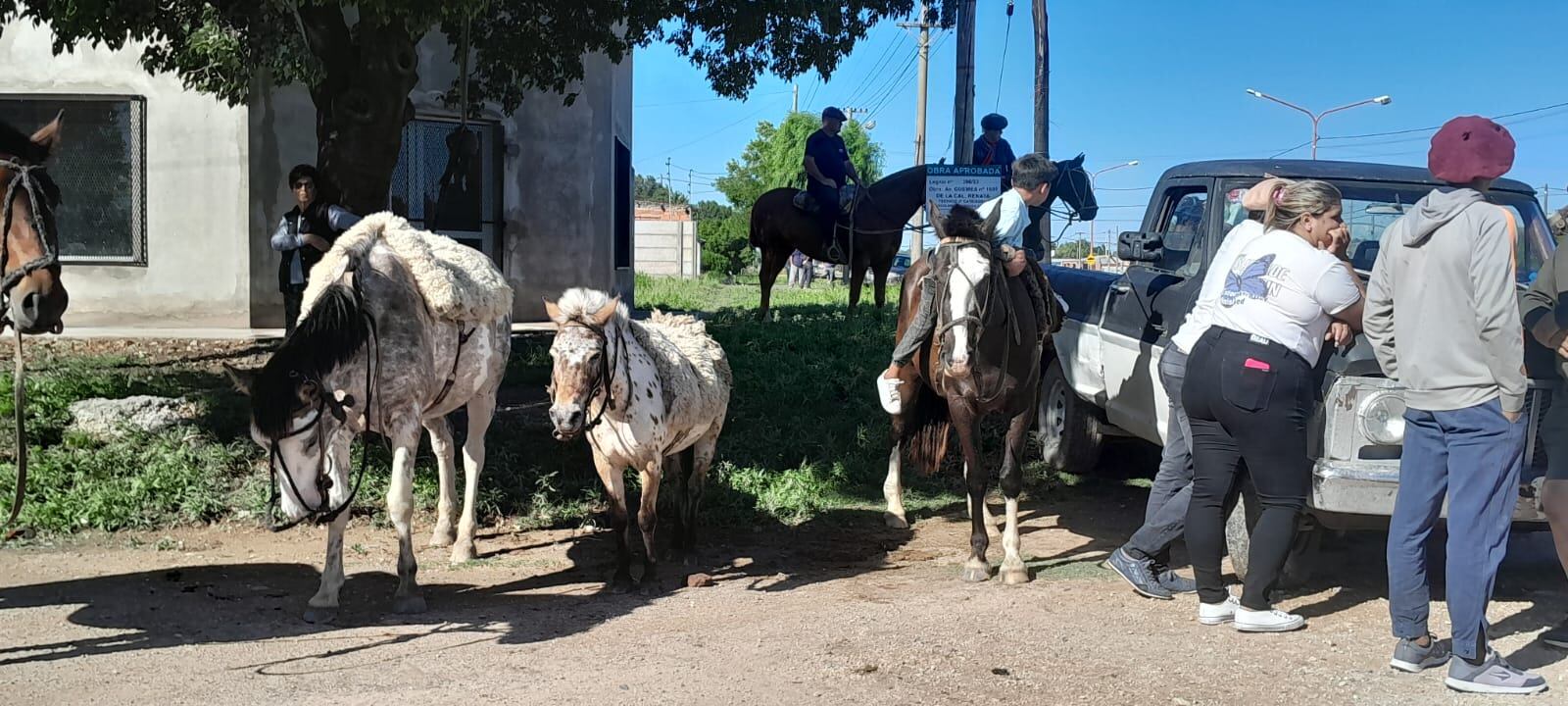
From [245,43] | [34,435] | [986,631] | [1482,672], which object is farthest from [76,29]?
[1482,672]

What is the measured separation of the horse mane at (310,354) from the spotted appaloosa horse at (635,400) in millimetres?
942

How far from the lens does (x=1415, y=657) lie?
5.09 m

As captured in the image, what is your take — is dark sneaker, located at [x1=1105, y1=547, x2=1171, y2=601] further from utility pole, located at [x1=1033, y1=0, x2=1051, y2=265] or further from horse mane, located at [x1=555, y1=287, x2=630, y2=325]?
utility pole, located at [x1=1033, y1=0, x2=1051, y2=265]

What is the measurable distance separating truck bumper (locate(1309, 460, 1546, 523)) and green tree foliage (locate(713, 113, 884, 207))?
44696mm

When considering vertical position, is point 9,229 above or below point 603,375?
above

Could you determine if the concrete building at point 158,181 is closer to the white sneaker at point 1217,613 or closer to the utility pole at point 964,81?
the utility pole at point 964,81

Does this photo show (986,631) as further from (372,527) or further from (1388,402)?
(372,527)

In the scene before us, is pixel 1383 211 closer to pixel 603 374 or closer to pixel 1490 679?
pixel 1490 679

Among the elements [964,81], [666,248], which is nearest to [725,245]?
[666,248]

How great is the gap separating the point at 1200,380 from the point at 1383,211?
2.80 metres

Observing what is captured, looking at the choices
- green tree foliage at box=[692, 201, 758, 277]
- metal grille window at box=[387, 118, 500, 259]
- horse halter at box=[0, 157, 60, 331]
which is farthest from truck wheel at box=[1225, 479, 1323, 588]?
green tree foliage at box=[692, 201, 758, 277]

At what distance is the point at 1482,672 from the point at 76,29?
25.5ft

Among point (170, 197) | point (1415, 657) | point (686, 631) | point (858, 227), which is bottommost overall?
point (686, 631)

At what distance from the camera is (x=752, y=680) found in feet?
16.4
